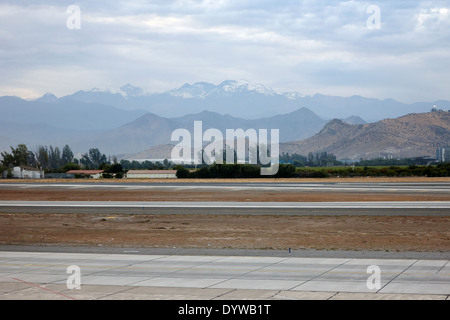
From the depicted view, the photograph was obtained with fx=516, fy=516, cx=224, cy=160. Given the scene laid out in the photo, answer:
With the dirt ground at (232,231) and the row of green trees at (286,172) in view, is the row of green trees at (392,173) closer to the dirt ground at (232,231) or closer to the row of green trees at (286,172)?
the row of green trees at (286,172)

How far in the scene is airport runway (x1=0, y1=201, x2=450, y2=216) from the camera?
127 ft

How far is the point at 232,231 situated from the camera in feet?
95.3

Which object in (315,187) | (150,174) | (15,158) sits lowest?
(315,187)

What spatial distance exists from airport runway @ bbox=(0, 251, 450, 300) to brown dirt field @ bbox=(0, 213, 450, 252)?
3947mm

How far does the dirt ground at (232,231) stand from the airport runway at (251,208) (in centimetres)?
266

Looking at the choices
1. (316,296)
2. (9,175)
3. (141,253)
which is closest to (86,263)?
(141,253)

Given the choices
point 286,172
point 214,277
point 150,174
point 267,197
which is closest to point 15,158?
point 150,174

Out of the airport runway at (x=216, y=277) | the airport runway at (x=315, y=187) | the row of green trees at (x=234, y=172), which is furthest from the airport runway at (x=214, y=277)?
the row of green trees at (x=234, y=172)

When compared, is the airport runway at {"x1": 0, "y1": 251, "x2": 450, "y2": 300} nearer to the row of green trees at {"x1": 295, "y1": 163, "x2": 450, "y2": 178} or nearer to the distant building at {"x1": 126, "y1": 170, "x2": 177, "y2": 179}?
the row of green trees at {"x1": 295, "y1": 163, "x2": 450, "y2": 178}

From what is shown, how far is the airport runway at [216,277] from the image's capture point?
552 inches

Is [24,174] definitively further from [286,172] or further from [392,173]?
[392,173]

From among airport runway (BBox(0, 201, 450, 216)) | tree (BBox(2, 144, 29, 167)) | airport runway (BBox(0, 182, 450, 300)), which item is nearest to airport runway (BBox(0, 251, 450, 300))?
airport runway (BBox(0, 182, 450, 300))

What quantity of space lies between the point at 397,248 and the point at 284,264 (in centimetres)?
662
